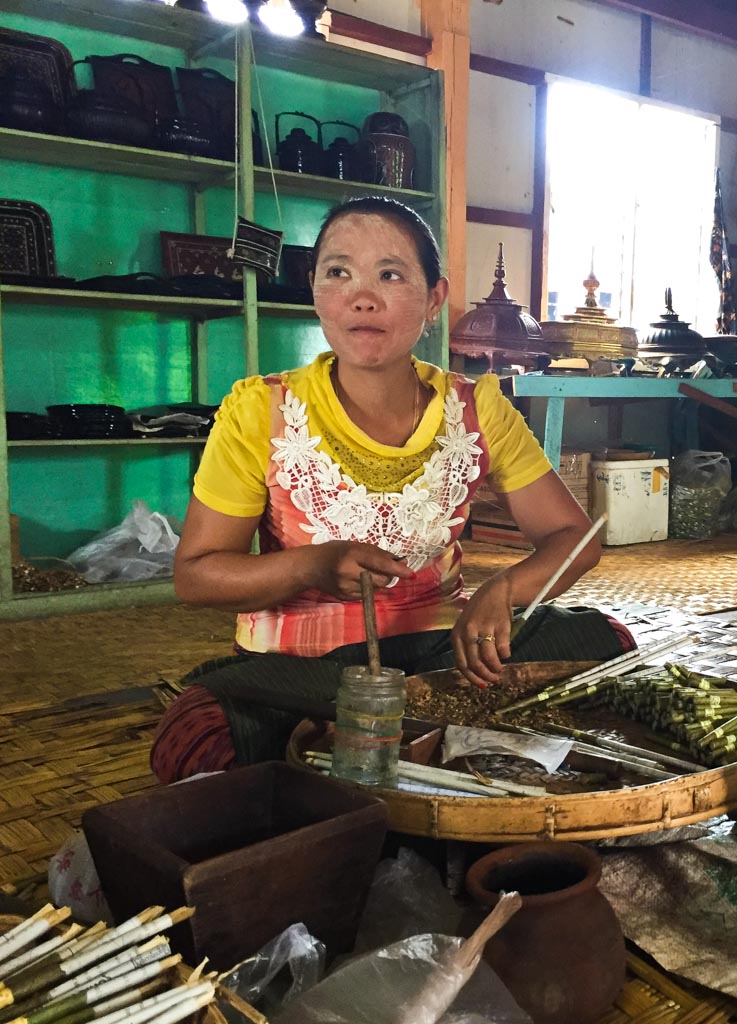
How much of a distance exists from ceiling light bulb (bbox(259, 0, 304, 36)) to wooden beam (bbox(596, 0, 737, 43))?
2.95 metres

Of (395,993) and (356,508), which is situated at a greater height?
(356,508)

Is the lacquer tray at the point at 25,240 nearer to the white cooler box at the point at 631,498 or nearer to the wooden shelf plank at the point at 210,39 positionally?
the wooden shelf plank at the point at 210,39

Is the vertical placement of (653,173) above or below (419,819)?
above

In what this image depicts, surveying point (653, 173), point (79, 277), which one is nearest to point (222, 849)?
point (79, 277)

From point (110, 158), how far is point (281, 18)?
56.8 inches

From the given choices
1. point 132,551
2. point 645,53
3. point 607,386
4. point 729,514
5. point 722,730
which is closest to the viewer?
point 722,730

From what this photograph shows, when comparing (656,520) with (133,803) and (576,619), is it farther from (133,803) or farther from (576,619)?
(133,803)

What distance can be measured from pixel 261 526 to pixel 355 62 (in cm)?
349

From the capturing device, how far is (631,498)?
5.55 meters

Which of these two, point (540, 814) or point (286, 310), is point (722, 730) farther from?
point (286, 310)

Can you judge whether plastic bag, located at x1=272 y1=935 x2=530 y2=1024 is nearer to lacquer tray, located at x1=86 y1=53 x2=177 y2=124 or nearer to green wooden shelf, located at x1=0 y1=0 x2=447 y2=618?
green wooden shelf, located at x1=0 y1=0 x2=447 y2=618

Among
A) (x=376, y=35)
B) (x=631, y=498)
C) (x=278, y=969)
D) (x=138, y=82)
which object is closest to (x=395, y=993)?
(x=278, y=969)

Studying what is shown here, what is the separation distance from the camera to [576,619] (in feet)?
6.46

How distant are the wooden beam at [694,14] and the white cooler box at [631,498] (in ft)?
11.5
